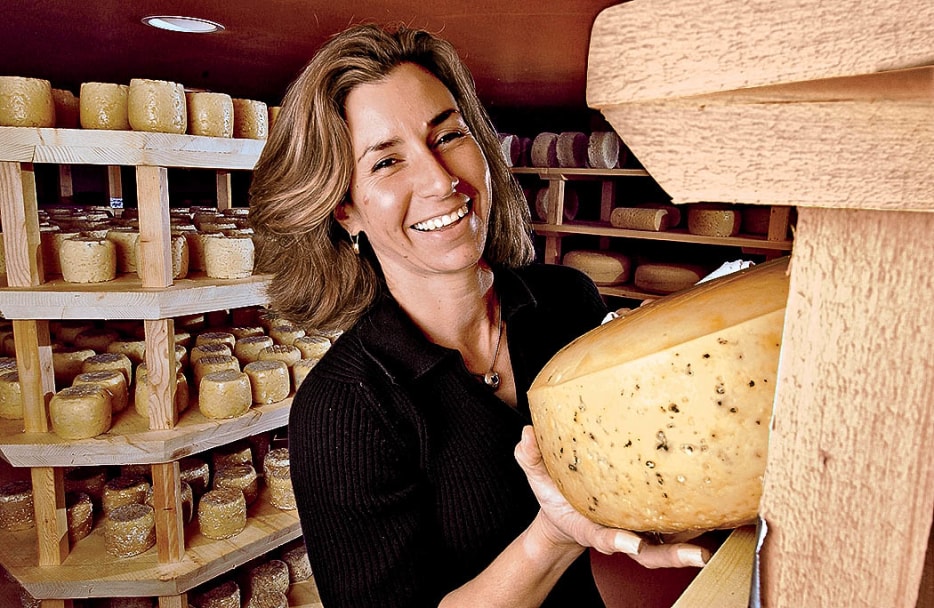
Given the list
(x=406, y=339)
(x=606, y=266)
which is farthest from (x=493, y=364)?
(x=606, y=266)

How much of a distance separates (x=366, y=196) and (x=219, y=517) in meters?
1.40

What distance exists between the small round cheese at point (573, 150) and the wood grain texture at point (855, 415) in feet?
13.0

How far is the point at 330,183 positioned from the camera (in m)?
1.16

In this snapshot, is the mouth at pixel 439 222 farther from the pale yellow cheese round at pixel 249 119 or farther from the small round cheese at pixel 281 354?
the small round cheese at pixel 281 354

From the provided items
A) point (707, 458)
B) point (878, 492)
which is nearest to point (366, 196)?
point (707, 458)

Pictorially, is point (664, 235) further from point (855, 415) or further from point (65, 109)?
point (855, 415)

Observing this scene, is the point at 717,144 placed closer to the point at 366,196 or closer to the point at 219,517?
the point at 366,196

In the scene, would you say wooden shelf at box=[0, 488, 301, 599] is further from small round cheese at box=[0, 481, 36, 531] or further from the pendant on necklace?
the pendant on necklace

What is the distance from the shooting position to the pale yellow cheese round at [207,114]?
1883 mm

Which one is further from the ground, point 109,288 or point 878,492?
point 878,492

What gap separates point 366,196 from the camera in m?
1.14

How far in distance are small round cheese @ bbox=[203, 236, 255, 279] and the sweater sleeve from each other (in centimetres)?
111

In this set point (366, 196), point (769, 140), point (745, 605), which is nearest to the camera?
point (769, 140)

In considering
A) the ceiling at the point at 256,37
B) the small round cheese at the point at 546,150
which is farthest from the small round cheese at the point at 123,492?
the small round cheese at the point at 546,150
